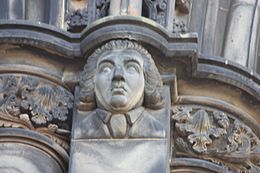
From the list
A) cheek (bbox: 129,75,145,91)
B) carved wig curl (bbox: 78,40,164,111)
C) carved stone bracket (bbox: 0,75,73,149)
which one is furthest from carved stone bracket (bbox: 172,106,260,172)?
carved stone bracket (bbox: 0,75,73,149)

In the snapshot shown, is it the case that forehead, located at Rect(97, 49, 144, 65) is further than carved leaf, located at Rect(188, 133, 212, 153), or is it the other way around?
carved leaf, located at Rect(188, 133, 212, 153)

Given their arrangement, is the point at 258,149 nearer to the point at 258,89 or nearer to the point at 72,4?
the point at 258,89

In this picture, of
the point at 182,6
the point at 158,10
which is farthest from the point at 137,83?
the point at 182,6

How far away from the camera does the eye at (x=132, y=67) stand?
11.6 m

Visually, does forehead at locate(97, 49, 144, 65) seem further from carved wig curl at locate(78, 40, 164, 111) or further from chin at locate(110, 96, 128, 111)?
chin at locate(110, 96, 128, 111)

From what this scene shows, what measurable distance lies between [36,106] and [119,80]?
1.53 feet

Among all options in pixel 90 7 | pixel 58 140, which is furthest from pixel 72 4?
pixel 58 140

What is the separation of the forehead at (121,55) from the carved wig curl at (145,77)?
0.8 inches

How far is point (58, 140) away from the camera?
11711mm

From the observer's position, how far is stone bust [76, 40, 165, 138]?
1159 centimetres

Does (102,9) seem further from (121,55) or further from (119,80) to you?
(119,80)

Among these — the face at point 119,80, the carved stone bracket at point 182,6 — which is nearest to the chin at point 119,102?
the face at point 119,80

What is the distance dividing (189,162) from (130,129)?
0.36 m

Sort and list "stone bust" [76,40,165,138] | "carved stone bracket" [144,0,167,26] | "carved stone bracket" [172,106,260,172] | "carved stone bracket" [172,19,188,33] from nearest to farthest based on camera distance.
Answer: "stone bust" [76,40,165,138] < "carved stone bracket" [172,106,260,172] < "carved stone bracket" [144,0,167,26] < "carved stone bracket" [172,19,188,33]
